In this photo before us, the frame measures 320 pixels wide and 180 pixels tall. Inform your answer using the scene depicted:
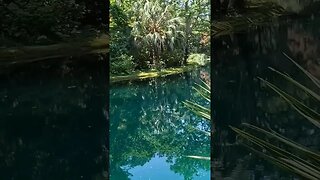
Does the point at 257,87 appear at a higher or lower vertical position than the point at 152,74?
higher

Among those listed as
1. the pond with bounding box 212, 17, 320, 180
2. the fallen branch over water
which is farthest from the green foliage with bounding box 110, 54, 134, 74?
the pond with bounding box 212, 17, 320, 180

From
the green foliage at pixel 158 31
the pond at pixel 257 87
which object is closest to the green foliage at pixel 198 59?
the green foliage at pixel 158 31

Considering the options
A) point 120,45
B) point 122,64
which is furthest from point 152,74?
point 120,45

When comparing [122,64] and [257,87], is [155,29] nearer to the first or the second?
[122,64]

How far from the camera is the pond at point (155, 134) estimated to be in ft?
17.3

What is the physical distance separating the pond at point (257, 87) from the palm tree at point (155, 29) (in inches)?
286

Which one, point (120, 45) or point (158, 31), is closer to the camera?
point (120, 45)

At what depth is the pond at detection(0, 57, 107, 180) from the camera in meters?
2.14

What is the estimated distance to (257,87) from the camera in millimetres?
2338

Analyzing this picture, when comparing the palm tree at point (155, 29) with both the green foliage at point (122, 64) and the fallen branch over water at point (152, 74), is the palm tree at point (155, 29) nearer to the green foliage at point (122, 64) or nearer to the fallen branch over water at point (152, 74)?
the fallen branch over water at point (152, 74)

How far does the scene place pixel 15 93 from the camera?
2129 mm

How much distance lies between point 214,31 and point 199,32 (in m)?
7.72

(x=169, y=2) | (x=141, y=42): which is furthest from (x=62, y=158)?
(x=169, y=2)

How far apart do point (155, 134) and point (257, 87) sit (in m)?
4.58
